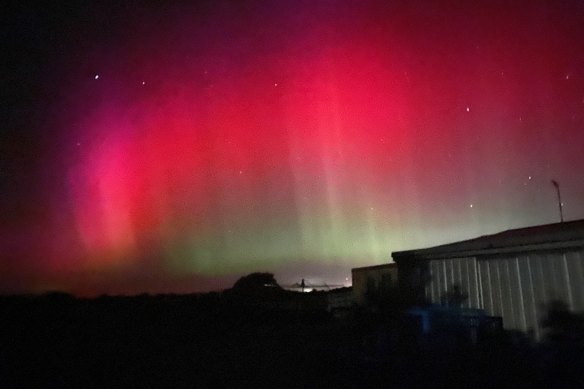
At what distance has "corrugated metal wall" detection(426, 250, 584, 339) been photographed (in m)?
9.17

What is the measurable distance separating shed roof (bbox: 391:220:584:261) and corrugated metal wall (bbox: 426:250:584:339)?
0.51 feet

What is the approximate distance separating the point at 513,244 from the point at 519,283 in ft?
2.67

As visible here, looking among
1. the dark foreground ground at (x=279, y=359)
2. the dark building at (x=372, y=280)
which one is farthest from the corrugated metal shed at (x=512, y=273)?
the dark building at (x=372, y=280)

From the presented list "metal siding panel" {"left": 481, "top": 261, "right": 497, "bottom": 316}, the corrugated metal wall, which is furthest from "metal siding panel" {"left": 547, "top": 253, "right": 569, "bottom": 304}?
"metal siding panel" {"left": 481, "top": 261, "right": 497, "bottom": 316}

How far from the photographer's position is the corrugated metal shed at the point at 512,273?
9203 mm

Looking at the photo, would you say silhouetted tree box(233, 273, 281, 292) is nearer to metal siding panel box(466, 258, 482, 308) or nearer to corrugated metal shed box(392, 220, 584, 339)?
corrugated metal shed box(392, 220, 584, 339)

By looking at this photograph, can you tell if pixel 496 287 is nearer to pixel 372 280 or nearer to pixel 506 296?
pixel 506 296

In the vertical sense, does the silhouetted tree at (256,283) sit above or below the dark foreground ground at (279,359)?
above

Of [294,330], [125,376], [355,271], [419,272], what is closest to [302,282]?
[355,271]

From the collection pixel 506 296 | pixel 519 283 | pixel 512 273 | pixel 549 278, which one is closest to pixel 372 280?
pixel 506 296

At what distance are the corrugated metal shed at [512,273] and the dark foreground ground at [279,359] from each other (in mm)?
730

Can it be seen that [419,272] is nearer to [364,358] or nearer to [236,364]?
[364,358]

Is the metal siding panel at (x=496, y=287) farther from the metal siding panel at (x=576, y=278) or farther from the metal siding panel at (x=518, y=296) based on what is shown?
the metal siding panel at (x=576, y=278)

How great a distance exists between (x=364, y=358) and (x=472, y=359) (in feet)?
6.97
